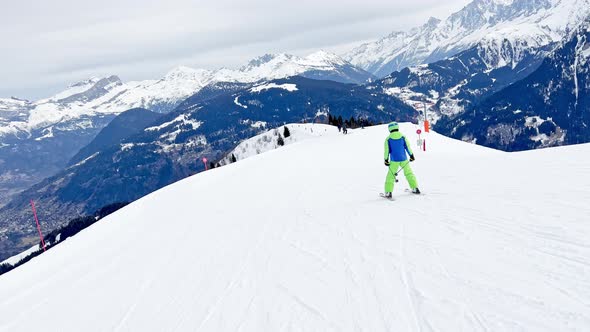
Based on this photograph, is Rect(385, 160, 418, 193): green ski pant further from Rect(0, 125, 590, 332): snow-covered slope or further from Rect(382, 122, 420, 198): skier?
Rect(0, 125, 590, 332): snow-covered slope

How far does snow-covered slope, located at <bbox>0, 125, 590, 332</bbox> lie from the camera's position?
6.09 meters

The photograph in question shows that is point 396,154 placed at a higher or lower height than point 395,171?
higher

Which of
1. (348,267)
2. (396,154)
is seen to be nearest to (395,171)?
(396,154)

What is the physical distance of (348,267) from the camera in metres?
8.33

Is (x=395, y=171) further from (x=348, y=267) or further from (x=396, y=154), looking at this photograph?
(x=348, y=267)

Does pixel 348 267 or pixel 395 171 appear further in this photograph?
pixel 395 171

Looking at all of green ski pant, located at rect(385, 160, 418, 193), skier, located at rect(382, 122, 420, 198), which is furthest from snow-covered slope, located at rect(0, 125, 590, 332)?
skier, located at rect(382, 122, 420, 198)

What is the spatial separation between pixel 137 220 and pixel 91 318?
12.9m

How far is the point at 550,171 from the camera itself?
622 inches

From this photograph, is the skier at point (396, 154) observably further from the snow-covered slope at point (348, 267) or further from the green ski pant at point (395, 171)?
the snow-covered slope at point (348, 267)

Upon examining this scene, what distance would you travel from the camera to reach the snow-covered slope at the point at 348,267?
20.0 feet

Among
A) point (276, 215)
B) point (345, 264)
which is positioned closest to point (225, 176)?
point (276, 215)

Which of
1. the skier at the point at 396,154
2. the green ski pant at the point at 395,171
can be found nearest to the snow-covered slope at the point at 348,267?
the green ski pant at the point at 395,171

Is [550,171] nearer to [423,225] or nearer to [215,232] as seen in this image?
[423,225]
